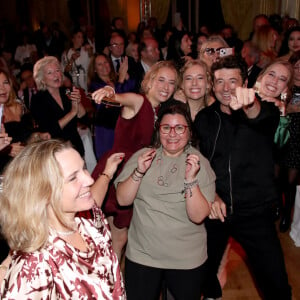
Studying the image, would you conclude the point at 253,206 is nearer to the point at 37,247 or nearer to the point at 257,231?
the point at 257,231

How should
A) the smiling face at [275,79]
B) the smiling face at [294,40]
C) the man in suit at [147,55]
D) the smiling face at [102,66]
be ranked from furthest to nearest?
1. the man in suit at [147,55]
2. the smiling face at [294,40]
3. the smiling face at [102,66]
4. the smiling face at [275,79]

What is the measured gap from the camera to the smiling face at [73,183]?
144cm

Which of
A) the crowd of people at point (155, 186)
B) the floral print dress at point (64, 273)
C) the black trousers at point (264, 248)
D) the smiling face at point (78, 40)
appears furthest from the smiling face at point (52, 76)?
the smiling face at point (78, 40)

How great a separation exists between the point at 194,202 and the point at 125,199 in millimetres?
369

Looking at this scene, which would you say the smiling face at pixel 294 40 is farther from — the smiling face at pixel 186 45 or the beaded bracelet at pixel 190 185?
the beaded bracelet at pixel 190 185

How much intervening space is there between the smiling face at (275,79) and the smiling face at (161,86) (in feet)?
1.99

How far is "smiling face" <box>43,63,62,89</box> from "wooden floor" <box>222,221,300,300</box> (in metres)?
2.06

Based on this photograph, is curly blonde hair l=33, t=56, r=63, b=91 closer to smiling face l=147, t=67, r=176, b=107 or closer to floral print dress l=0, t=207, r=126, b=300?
smiling face l=147, t=67, r=176, b=107

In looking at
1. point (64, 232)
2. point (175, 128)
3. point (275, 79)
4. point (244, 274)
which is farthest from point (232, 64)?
point (244, 274)

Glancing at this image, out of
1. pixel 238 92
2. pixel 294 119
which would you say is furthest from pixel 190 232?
pixel 294 119

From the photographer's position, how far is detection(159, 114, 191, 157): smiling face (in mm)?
2184

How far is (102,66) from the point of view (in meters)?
4.29

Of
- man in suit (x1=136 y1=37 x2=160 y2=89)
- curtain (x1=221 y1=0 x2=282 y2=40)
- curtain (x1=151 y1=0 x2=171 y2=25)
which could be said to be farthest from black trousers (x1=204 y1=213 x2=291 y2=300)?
curtain (x1=151 y1=0 x2=171 y2=25)

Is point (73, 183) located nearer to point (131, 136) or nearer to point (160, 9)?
point (131, 136)
